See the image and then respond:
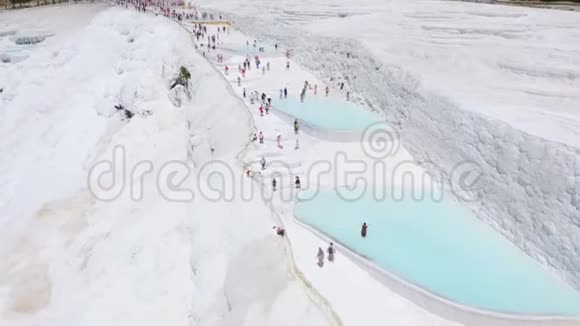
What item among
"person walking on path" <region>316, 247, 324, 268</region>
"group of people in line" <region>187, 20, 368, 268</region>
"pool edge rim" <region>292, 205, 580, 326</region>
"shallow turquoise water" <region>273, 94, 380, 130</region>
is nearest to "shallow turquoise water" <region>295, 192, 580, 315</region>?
"pool edge rim" <region>292, 205, 580, 326</region>

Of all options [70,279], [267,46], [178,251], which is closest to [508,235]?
[178,251]

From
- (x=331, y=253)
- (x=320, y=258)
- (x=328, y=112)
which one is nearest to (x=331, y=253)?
(x=331, y=253)

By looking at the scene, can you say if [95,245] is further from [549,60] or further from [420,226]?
[549,60]

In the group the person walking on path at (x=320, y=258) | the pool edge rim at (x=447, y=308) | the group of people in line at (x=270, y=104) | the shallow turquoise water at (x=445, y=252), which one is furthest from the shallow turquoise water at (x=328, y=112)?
the pool edge rim at (x=447, y=308)

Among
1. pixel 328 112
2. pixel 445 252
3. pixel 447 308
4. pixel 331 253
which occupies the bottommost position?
pixel 447 308

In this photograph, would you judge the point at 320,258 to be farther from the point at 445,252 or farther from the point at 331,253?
the point at 445,252

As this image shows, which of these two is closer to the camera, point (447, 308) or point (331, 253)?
point (447, 308)
